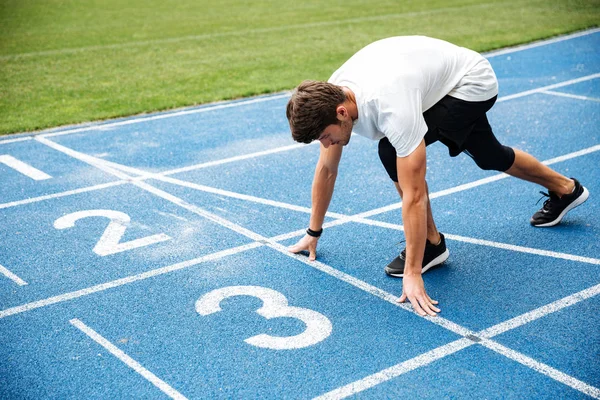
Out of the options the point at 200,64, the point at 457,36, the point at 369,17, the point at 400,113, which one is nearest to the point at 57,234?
the point at 400,113

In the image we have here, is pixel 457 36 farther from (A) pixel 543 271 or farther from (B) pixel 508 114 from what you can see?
(A) pixel 543 271

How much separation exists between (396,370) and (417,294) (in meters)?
0.64

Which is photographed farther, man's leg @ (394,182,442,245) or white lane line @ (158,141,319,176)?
white lane line @ (158,141,319,176)

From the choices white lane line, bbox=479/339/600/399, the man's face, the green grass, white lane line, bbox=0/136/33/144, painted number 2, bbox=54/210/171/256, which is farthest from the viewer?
the green grass

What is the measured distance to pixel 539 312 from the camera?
4.59 metres

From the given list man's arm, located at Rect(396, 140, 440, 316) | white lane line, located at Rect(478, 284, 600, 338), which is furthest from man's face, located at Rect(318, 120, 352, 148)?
white lane line, located at Rect(478, 284, 600, 338)

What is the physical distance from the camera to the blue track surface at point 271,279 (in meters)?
4.00

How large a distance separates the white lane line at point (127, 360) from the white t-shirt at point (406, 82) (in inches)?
73.0

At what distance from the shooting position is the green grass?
11.0 m

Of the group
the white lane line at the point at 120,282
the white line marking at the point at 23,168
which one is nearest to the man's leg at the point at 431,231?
the white lane line at the point at 120,282

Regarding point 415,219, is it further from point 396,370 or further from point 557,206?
point 557,206

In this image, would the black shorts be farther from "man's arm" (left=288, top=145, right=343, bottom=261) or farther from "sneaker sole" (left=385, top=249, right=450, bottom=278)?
"sneaker sole" (left=385, top=249, right=450, bottom=278)

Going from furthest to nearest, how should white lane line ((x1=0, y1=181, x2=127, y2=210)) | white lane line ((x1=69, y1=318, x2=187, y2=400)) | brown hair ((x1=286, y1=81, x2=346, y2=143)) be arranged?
white lane line ((x1=0, y1=181, x2=127, y2=210))
brown hair ((x1=286, y1=81, x2=346, y2=143))
white lane line ((x1=69, y1=318, x2=187, y2=400))

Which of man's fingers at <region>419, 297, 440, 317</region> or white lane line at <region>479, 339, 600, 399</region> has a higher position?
man's fingers at <region>419, 297, 440, 317</region>
